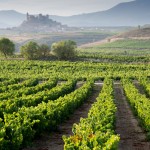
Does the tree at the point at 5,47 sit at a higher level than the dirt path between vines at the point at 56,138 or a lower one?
higher

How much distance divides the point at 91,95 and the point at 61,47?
73.9 meters

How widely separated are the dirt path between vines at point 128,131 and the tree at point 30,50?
8251 cm

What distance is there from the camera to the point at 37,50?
13525 cm

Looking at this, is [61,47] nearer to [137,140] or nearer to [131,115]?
[131,115]

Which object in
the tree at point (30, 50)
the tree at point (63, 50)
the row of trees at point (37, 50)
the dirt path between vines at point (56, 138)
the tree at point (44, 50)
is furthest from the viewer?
the tree at point (44, 50)

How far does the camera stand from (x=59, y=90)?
54344 millimetres

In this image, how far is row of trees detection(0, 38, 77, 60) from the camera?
134 meters

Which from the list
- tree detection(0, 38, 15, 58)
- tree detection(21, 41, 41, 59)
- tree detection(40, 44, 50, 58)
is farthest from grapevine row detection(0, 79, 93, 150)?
tree detection(0, 38, 15, 58)

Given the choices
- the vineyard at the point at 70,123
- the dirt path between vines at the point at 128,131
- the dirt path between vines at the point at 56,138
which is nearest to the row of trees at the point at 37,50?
the vineyard at the point at 70,123

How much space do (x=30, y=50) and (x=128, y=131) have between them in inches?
3942

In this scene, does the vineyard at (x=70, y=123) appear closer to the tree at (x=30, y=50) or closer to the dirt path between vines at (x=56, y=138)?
the dirt path between vines at (x=56, y=138)

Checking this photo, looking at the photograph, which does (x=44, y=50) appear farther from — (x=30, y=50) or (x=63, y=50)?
(x=63, y=50)

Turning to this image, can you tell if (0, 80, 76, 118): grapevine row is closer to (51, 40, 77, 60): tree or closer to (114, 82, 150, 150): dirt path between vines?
(114, 82, 150, 150): dirt path between vines

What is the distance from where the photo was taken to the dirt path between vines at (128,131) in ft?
101
